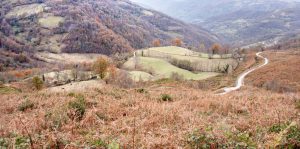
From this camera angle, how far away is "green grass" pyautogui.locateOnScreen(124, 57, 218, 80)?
9363 centimetres

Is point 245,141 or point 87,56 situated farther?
point 87,56

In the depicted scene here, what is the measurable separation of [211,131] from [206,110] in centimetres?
552

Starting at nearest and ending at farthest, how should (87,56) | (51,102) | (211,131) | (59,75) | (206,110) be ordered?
(211,131)
(206,110)
(51,102)
(59,75)
(87,56)

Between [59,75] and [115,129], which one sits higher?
[115,129]

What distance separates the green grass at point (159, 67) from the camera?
93.6 m

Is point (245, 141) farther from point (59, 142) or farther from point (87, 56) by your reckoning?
point (87, 56)

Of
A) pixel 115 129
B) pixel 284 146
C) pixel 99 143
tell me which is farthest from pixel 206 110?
pixel 99 143

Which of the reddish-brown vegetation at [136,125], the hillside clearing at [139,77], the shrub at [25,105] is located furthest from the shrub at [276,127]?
the hillside clearing at [139,77]

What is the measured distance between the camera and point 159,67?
106m

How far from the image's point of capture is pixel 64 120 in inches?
362

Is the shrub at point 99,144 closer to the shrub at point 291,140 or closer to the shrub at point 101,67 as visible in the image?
the shrub at point 291,140

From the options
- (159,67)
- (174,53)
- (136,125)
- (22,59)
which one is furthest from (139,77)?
(22,59)

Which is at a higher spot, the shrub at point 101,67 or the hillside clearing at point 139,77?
the shrub at point 101,67

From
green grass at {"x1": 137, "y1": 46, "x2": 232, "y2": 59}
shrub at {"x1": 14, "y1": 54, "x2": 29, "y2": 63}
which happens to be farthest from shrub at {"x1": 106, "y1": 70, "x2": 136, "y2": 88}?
shrub at {"x1": 14, "y1": 54, "x2": 29, "y2": 63}
